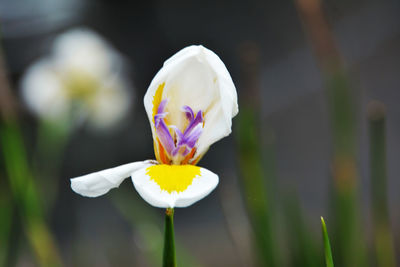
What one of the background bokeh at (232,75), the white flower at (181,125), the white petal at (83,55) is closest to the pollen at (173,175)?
the white flower at (181,125)

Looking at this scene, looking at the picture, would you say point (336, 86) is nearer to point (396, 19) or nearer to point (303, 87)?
point (303, 87)

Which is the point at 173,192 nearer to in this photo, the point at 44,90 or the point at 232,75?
the point at 44,90

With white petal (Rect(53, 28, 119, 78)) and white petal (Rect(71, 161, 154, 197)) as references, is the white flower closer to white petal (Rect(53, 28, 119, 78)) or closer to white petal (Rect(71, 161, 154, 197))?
white petal (Rect(71, 161, 154, 197))

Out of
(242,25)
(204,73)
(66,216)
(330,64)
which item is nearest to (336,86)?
(330,64)

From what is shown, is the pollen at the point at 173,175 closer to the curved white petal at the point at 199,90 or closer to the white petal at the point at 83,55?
the curved white petal at the point at 199,90

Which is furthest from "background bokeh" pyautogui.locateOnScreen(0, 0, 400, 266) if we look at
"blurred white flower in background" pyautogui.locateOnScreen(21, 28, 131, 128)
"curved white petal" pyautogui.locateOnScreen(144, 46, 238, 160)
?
"curved white petal" pyautogui.locateOnScreen(144, 46, 238, 160)

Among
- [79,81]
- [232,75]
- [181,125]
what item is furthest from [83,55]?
[181,125]

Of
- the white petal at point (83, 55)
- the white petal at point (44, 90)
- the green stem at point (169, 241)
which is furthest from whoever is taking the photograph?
the white petal at point (83, 55)
